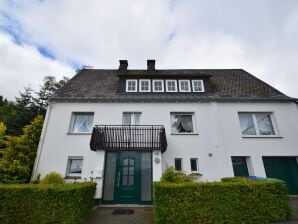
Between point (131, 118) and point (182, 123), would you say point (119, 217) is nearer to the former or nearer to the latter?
point (131, 118)

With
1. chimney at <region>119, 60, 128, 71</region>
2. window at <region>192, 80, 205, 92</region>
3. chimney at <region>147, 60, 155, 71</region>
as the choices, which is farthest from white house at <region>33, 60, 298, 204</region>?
chimney at <region>119, 60, 128, 71</region>

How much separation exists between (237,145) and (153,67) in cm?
936

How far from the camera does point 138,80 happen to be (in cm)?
1186

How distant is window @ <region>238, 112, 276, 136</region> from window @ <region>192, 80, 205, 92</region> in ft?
10.3

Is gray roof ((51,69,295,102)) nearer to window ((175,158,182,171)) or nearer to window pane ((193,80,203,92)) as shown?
window pane ((193,80,203,92))

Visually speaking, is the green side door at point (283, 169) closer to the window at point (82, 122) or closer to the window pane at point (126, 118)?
the window pane at point (126, 118)

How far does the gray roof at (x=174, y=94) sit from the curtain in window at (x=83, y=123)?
1125 mm

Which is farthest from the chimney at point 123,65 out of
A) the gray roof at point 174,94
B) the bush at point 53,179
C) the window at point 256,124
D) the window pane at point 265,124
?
the window pane at point 265,124

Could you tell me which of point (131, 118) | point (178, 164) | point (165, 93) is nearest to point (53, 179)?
point (131, 118)

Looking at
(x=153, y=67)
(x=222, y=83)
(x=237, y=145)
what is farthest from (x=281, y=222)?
(x=153, y=67)

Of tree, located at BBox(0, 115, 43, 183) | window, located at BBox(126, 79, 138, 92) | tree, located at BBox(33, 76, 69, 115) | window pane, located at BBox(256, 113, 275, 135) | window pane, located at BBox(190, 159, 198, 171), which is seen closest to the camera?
tree, located at BBox(0, 115, 43, 183)

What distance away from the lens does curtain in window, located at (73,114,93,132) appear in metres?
9.83

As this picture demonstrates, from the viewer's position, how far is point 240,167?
922 centimetres

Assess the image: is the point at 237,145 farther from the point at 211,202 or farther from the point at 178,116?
the point at 211,202
